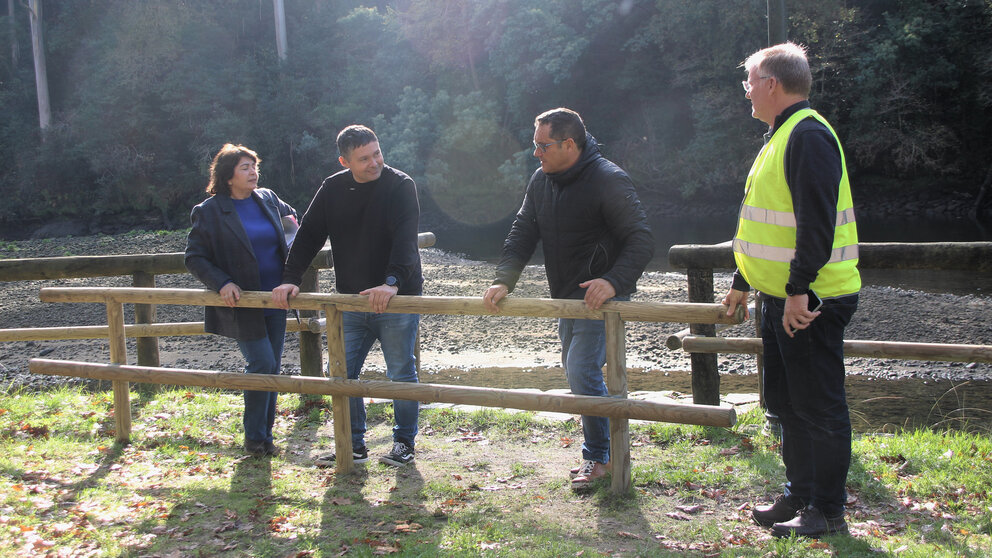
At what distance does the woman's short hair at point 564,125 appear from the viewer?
4.01 m

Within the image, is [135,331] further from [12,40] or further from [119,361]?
[12,40]

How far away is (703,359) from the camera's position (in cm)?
567

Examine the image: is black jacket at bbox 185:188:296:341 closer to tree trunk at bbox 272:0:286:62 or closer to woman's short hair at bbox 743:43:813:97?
woman's short hair at bbox 743:43:813:97

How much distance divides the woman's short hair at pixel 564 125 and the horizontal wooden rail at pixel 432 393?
4.18 feet

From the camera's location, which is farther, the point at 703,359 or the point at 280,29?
the point at 280,29

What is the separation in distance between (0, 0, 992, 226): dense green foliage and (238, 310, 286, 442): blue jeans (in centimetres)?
2817

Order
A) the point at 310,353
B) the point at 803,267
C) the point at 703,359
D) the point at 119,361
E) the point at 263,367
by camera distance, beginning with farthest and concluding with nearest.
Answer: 1. the point at 310,353
2. the point at 703,359
3. the point at 119,361
4. the point at 263,367
5. the point at 803,267

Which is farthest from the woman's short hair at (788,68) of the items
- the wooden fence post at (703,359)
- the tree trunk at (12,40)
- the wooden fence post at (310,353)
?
the tree trunk at (12,40)

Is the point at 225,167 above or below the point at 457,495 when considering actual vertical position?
above

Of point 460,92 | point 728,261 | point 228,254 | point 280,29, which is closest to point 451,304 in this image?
point 228,254

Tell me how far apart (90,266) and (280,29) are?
43126 mm

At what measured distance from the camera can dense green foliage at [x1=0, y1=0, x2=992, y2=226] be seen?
29984mm

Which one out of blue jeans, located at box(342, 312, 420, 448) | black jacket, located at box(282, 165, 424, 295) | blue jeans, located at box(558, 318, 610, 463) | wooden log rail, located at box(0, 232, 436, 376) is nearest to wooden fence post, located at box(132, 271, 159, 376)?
wooden log rail, located at box(0, 232, 436, 376)

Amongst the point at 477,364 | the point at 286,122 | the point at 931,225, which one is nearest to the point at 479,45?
the point at 286,122
